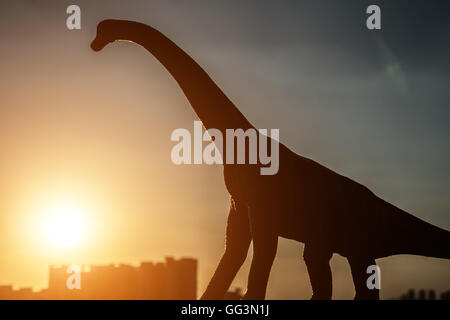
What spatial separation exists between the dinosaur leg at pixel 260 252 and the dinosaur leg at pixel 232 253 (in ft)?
1.32

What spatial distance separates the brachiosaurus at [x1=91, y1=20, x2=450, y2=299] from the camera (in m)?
6.55

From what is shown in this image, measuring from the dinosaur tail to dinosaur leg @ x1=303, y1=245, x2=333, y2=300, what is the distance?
0.62 metres

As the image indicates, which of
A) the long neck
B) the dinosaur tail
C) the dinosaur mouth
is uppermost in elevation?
the dinosaur mouth

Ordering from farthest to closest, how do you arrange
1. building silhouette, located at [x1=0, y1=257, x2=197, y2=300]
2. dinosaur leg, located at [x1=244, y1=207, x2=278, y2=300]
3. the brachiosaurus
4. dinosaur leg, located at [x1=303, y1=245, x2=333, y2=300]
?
building silhouette, located at [x1=0, y1=257, x2=197, y2=300]
dinosaur leg, located at [x1=303, y1=245, x2=333, y2=300]
the brachiosaurus
dinosaur leg, located at [x1=244, y1=207, x2=278, y2=300]

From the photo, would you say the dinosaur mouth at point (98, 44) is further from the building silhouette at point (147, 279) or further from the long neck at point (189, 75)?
the building silhouette at point (147, 279)

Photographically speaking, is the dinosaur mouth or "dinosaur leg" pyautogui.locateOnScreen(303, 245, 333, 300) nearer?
the dinosaur mouth

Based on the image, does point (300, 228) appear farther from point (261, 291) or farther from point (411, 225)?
point (411, 225)

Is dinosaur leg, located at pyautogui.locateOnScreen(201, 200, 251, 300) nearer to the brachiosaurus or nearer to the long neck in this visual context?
the brachiosaurus

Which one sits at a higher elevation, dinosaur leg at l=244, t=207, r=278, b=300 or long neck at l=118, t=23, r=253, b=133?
long neck at l=118, t=23, r=253, b=133

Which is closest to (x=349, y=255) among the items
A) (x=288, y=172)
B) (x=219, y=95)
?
(x=288, y=172)

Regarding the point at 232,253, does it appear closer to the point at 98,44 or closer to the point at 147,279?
the point at 98,44

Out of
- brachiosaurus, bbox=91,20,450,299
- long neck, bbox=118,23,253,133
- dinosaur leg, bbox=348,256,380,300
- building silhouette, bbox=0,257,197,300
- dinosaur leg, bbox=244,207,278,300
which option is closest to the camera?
dinosaur leg, bbox=244,207,278,300

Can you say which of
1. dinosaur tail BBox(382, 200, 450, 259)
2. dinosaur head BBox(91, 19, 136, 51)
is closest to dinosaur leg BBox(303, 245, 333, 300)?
dinosaur tail BBox(382, 200, 450, 259)

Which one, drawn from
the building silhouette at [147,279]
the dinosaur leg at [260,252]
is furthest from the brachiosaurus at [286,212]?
the building silhouette at [147,279]
